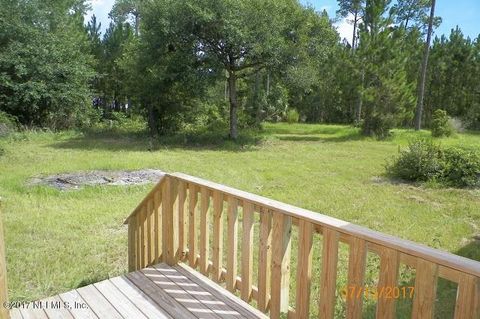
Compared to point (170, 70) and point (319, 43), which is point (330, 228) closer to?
point (170, 70)

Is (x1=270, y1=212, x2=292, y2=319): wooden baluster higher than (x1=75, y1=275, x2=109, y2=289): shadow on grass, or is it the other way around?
(x1=270, y1=212, x2=292, y2=319): wooden baluster

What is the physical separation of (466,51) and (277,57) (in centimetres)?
1567

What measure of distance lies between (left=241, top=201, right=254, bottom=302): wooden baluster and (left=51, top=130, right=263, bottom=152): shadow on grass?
31.1ft

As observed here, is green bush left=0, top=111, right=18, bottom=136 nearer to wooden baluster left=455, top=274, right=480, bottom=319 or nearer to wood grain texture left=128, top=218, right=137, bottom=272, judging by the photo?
wood grain texture left=128, top=218, right=137, bottom=272

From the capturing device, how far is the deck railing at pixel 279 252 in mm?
1415

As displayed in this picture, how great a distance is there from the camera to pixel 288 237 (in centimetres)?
202

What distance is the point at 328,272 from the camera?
180 cm

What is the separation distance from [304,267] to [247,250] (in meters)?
0.46

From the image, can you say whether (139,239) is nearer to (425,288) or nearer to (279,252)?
(279,252)

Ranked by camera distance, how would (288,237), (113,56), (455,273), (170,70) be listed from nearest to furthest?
(455,273) < (288,237) < (170,70) < (113,56)


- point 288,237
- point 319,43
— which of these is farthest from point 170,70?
point 288,237

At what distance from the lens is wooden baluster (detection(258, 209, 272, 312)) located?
2.12 m

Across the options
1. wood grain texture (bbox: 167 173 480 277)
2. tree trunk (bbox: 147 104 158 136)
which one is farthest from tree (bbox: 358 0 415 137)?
wood grain texture (bbox: 167 173 480 277)

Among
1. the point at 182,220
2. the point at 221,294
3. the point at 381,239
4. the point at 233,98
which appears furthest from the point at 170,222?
the point at 233,98
